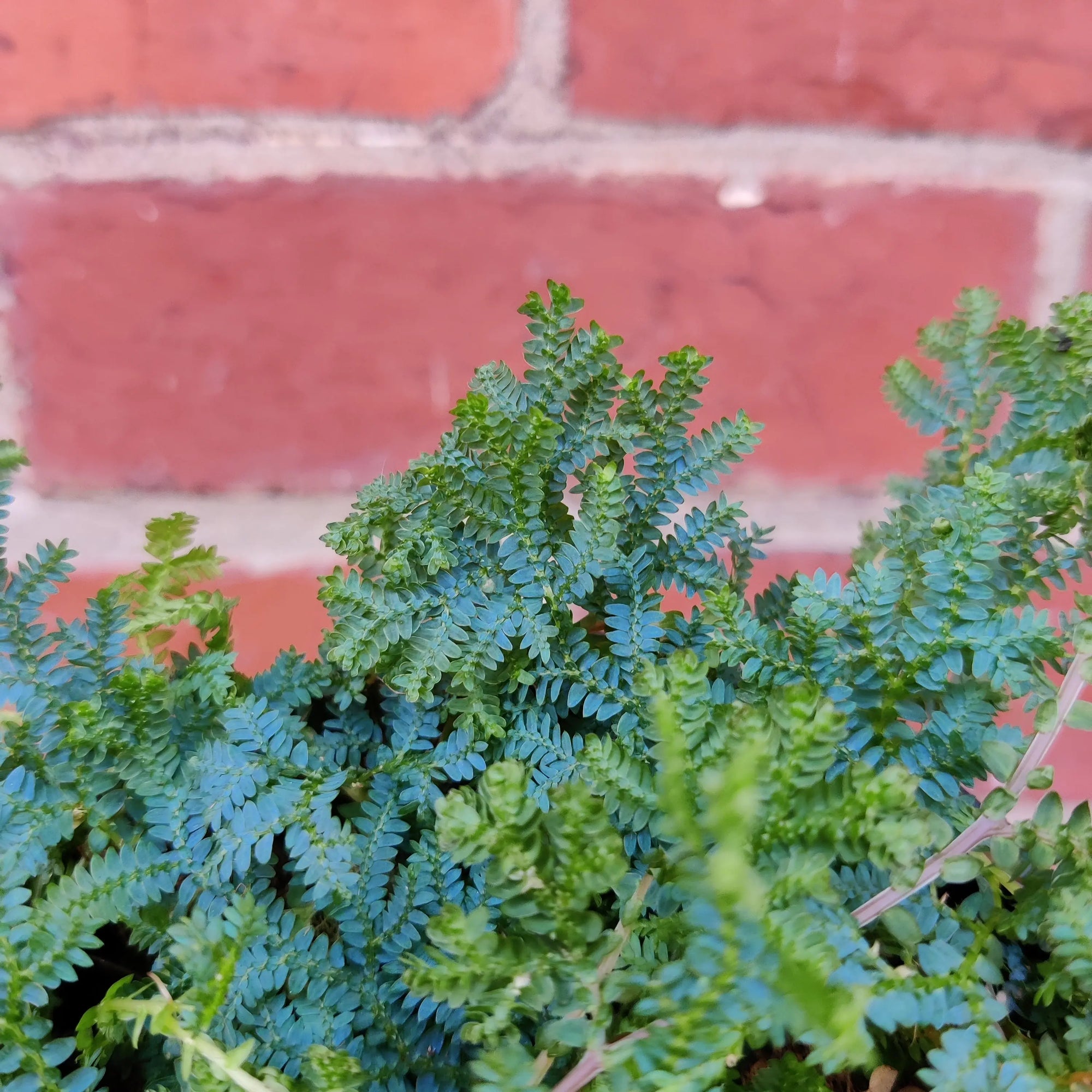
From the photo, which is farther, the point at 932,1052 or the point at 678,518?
the point at 678,518

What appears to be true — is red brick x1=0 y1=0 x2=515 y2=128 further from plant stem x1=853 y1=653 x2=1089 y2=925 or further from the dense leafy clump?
plant stem x1=853 y1=653 x2=1089 y2=925

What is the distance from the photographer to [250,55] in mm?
531

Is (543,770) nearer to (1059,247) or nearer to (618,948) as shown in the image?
(618,948)

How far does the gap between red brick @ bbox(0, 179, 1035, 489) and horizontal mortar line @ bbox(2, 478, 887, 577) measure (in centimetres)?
1

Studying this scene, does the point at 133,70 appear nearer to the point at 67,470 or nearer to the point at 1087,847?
the point at 67,470

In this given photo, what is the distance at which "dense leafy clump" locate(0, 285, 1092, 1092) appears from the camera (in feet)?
0.56

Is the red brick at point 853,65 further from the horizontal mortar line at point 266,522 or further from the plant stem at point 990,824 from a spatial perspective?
the plant stem at point 990,824

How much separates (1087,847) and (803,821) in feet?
0.29

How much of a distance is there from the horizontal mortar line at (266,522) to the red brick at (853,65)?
236mm

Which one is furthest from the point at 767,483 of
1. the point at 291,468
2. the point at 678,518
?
the point at 291,468

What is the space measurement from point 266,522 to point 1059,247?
0.55 m

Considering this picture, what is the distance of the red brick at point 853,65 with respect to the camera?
1.73 feet

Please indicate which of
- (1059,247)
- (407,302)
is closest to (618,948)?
(407,302)

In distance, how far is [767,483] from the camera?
61cm
